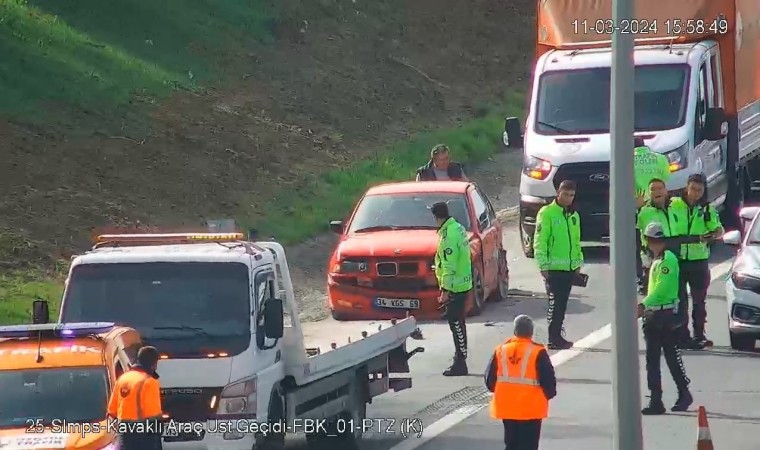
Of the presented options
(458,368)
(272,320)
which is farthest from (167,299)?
(458,368)

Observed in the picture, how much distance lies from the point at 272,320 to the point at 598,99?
11.1 m

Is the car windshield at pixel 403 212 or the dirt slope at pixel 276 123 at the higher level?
the dirt slope at pixel 276 123

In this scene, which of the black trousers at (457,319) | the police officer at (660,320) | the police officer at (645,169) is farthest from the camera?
the police officer at (645,169)

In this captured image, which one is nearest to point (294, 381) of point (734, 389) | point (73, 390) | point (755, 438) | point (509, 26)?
point (73, 390)

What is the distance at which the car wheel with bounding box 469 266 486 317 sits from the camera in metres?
18.8

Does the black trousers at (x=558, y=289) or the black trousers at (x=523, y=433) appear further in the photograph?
the black trousers at (x=558, y=289)

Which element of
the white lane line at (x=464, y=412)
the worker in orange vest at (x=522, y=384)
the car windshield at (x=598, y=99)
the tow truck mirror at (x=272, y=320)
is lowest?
the white lane line at (x=464, y=412)

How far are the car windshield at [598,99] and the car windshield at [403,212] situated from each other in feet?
7.97

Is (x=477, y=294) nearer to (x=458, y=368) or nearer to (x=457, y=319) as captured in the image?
(x=458, y=368)

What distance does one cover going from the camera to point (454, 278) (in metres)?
15.8

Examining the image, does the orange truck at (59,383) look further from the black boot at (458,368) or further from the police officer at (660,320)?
the black boot at (458,368)

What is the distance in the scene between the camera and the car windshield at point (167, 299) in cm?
1129

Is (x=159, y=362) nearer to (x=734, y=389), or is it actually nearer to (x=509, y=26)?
(x=734, y=389)

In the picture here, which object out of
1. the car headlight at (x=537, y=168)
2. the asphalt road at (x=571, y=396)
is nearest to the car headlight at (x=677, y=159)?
the car headlight at (x=537, y=168)
